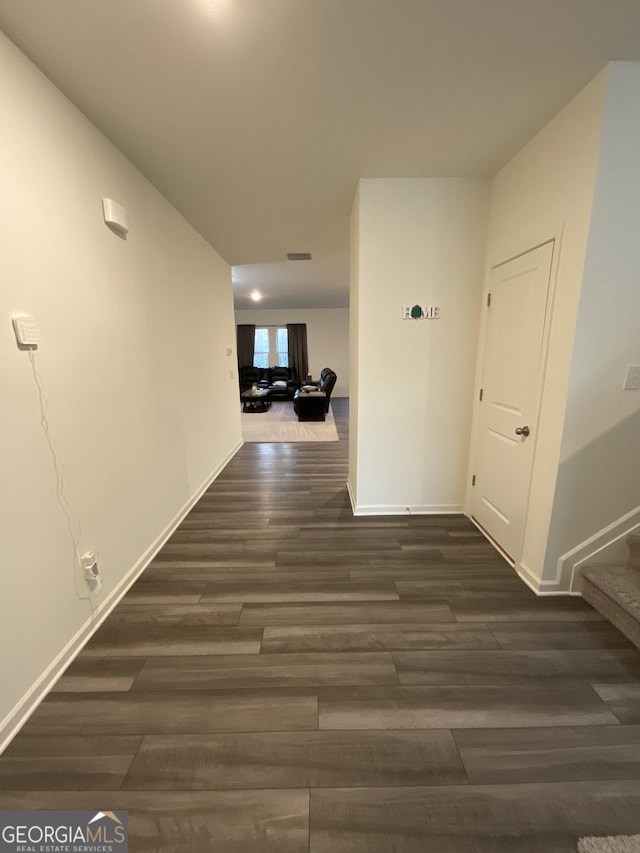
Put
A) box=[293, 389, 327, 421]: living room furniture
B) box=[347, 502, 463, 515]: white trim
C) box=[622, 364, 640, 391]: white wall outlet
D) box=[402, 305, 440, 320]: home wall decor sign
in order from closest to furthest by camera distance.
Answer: box=[622, 364, 640, 391]: white wall outlet < box=[402, 305, 440, 320]: home wall decor sign < box=[347, 502, 463, 515]: white trim < box=[293, 389, 327, 421]: living room furniture

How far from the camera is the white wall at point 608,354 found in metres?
1.46

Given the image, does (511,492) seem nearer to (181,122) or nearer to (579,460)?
(579,460)

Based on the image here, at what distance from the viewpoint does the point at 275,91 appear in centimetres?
152

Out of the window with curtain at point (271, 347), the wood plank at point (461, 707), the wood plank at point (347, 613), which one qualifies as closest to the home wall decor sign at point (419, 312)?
the wood plank at point (347, 613)

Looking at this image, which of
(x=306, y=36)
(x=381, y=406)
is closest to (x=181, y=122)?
(x=306, y=36)

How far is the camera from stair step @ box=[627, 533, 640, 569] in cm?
175

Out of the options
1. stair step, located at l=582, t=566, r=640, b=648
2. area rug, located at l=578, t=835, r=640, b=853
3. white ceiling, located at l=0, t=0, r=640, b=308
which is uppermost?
white ceiling, located at l=0, t=0, r=640, b=308

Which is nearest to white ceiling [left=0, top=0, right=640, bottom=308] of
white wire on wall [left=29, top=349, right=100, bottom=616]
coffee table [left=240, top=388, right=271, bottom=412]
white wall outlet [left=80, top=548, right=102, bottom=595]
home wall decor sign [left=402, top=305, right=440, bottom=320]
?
home wall decor sign [left=402, top=305, right=440, bottom=320]

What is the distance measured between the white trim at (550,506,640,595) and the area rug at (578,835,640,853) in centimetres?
110

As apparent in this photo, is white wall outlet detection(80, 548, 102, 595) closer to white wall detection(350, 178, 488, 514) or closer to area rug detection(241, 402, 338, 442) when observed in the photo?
white wall detection(350, 178, 488, 514)

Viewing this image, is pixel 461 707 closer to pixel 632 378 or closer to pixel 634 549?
pixel 634 549

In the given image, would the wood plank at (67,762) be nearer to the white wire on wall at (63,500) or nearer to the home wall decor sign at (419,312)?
the white wire on wall at (63,500)

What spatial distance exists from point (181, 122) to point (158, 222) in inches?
33.9

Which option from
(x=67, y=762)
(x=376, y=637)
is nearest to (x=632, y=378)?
(x=376, y=637)
